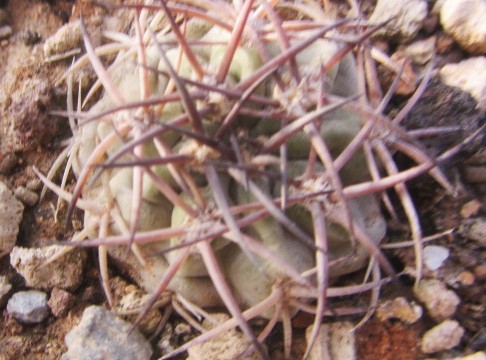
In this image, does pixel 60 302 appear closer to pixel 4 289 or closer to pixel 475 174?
pixel 4 289

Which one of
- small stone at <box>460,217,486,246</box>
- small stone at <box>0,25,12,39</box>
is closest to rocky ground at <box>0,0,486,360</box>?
small stone at <box>460,217,486,246</box>

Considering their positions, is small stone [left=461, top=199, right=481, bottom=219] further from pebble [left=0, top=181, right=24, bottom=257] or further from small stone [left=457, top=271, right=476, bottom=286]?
pebble [left=0, top=181, right=24, bottom=257]

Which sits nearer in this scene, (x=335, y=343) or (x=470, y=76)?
(x=335, y=343)

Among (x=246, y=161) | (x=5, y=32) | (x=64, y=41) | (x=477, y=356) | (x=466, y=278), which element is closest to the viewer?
(x=246, y=161)

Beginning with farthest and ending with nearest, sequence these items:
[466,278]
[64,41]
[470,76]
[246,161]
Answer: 1. [64,41]
2. [470,76]
3. [466,278]
4. [246,161]

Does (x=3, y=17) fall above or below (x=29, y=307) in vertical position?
above

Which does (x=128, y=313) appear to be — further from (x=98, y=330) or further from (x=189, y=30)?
(x=189, y=30)

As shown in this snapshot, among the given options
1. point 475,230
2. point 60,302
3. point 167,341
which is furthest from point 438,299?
point 60,302
